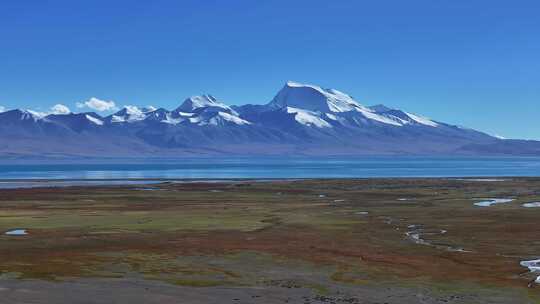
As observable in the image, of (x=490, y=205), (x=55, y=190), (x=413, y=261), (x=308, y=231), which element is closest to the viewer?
(x=413, y=261)

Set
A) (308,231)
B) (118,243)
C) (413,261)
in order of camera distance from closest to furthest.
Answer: (413,261) → (118,243) → (308,231)

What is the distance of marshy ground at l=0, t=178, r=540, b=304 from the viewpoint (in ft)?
119

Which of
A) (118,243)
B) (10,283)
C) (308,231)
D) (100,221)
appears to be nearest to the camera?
(10,283)

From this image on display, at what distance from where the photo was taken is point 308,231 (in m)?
63.0

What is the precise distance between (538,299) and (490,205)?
202 ft

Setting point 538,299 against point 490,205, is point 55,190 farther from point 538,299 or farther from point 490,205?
point 538,299

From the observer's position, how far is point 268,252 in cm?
4916

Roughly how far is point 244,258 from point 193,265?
3.90 m

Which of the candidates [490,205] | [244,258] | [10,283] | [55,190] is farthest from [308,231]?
[55,190]

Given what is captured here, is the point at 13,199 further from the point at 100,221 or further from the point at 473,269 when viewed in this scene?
the point at 473,269

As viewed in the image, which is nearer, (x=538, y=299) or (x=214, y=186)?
(x=538, y=299)

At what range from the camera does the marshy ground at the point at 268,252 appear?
36219 mm

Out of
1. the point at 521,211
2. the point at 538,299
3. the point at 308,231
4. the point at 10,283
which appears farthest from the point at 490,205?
the point at 10,283

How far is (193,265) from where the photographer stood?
145ft
